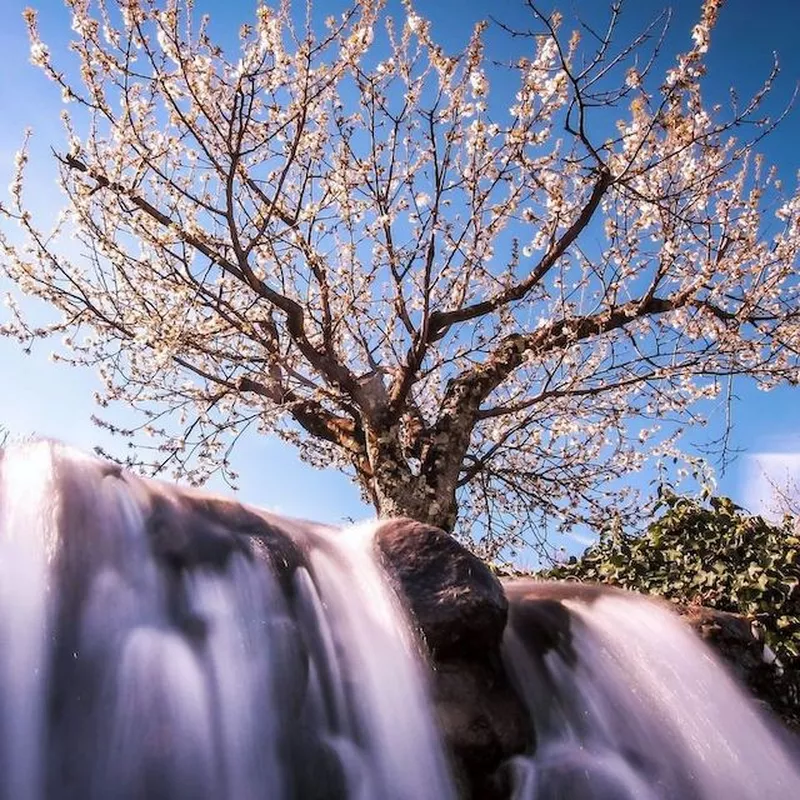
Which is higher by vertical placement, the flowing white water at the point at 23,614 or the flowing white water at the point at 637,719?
the flowing white water at the point at 23,614

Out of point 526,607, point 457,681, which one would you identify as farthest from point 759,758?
point 457,681

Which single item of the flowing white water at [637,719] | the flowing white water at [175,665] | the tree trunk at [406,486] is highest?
the tree trunk at [406,486]

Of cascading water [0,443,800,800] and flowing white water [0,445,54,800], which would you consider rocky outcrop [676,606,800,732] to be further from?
flowing white water [0,445,54,800]

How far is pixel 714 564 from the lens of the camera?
630 centimetres

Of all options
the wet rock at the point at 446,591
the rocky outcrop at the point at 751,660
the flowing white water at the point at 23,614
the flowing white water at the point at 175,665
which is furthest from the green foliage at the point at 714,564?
the flowing white water at the point at 23,614

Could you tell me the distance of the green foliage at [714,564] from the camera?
584 centimetres

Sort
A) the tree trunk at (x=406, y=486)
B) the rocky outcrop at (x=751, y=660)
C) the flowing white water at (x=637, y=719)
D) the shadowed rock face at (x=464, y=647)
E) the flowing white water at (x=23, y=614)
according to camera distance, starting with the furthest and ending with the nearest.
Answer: the tree trunk at (x=406, y=486)
the rocky outcrop at (x=751, y=660)
the flowing white water at (x=637, y=719)
the shadowed rock face at (x=464, y=647)
the flowing white water at (x=23, y=614)

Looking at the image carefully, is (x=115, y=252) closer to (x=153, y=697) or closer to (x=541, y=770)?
(x=153, y=697)

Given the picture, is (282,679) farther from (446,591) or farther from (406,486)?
(406,486)

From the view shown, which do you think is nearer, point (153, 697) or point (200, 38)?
point (153, 697)

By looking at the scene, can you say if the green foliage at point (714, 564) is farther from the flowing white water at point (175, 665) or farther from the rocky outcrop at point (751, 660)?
the flowing white water at point (175, 665)

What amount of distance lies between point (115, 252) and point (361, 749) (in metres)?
6.57

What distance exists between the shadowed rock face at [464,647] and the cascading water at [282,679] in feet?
0.04

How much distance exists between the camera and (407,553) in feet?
14.9
